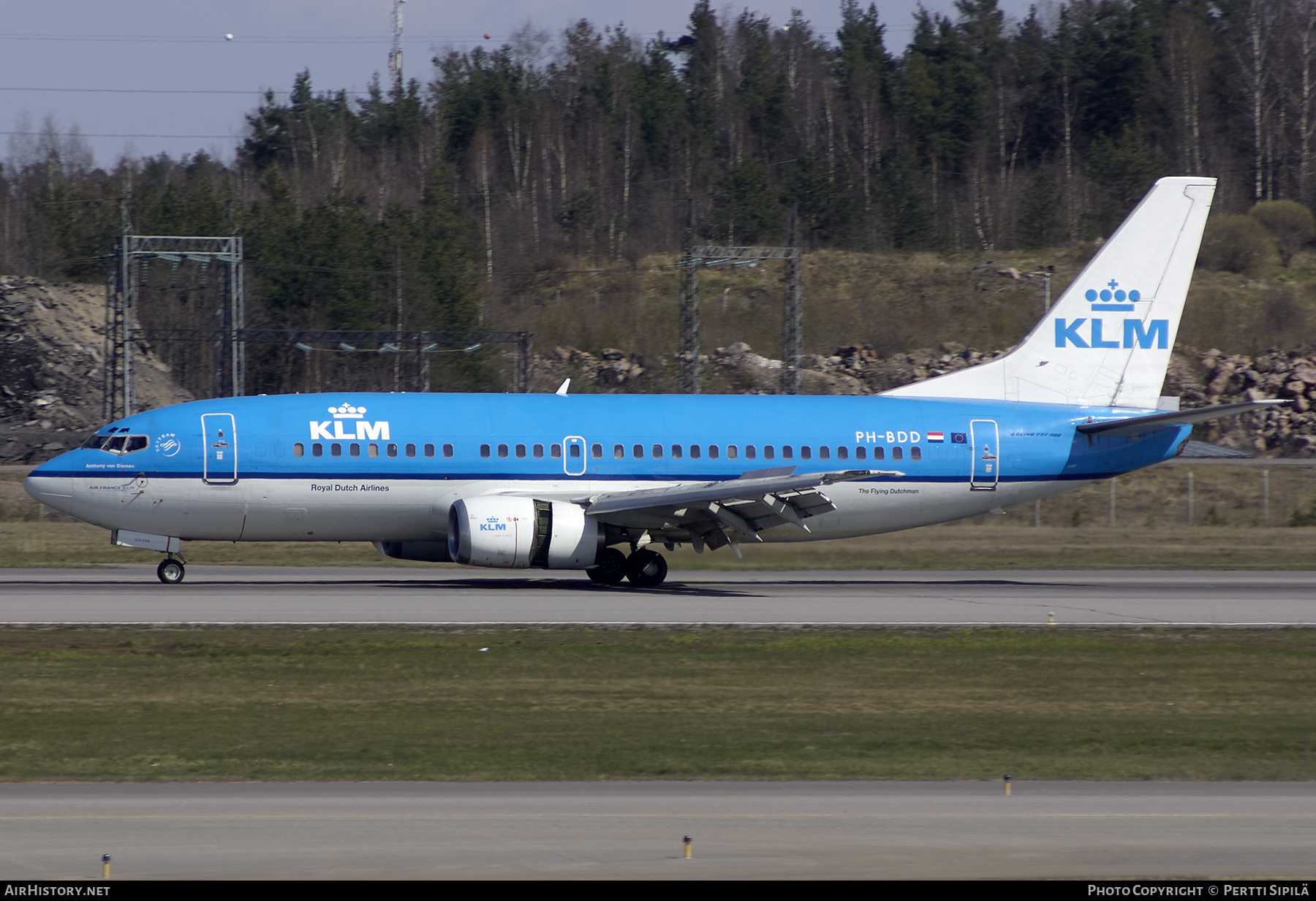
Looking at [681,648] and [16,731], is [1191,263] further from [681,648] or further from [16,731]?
[16,731]

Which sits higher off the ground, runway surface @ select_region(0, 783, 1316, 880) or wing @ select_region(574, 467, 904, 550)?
wing @ select_region(574, 467, 904, 550)

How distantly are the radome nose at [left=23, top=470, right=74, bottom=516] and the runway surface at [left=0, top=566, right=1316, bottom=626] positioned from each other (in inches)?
69.2

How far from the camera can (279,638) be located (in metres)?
22.6

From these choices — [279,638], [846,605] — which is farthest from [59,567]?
[846,605]

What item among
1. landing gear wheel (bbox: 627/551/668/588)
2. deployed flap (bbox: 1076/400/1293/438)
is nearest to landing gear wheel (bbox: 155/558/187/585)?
landing gear wheel (bbox: 627/551/668/588)

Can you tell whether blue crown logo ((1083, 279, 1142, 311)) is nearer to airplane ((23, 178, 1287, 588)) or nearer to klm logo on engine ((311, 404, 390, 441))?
airplane ((23, 178, 1287, 588))

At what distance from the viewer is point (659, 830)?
1103 centimetres

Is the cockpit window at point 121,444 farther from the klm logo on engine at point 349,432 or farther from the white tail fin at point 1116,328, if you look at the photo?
the white tail fin at point 1116,328

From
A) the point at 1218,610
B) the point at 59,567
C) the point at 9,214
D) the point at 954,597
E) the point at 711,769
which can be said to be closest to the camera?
the point at 711,769

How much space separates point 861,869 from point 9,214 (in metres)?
122

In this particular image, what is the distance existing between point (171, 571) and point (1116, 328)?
24.2 meters

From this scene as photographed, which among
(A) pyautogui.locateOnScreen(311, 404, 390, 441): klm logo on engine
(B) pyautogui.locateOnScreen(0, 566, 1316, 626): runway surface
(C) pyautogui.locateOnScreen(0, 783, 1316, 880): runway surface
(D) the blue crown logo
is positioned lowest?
(B) pyautogui.locateOnScreen(0, 566, 1316, 626): runway surface

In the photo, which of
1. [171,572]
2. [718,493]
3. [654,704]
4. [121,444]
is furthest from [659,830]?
[121,444]

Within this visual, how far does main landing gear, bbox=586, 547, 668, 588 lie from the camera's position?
32594 mm
